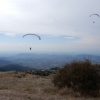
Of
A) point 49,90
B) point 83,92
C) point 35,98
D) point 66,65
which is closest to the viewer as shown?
point 35,98

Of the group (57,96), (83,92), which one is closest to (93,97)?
(83,92)

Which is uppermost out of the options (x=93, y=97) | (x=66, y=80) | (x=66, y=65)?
(x=66, y=65)

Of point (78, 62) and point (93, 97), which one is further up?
point (78, 62)

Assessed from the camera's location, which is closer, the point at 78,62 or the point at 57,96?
the point at 57,96

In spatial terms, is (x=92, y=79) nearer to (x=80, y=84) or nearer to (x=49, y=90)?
(x=80, y=84)

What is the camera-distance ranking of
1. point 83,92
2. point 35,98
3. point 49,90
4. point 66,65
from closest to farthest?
point 35,98 < point 83,92 < point 49,90 < point 66,65

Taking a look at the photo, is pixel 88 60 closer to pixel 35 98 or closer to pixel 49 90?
pixel 49 90
